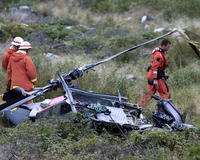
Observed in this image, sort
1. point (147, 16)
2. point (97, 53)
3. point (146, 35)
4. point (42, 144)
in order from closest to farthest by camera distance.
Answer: point (42, 144)
point (97, 53)
point (146, 35)
point (147, 16)

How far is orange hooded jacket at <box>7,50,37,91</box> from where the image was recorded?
7504 mm

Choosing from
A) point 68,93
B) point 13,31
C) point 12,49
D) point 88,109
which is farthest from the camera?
point 13,31

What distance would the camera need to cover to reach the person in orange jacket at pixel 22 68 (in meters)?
7.50

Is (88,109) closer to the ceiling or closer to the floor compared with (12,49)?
closer to the floor

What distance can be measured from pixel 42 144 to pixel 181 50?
9156 mm

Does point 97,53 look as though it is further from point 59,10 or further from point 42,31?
point 59,10

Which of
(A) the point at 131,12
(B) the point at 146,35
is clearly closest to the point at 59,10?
(A) the point at 131,12

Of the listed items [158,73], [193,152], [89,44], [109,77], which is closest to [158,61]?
[158,73]

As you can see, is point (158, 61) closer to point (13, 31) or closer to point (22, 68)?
point (22, 68)

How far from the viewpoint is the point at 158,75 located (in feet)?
28.4

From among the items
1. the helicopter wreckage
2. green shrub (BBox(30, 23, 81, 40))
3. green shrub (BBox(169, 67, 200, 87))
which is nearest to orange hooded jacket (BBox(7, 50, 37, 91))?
the helicopter wreckage

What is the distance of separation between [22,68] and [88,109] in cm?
200

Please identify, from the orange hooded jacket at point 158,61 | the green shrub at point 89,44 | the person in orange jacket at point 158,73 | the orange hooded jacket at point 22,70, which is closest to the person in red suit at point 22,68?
the orange hooded jacket at point 22,70

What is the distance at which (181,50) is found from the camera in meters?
13.7
